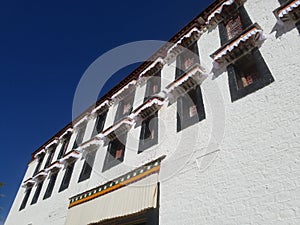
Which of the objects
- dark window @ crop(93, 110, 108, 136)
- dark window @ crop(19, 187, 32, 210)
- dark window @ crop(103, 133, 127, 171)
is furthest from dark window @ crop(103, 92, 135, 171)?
dark window @ crop(19, 187, 32, 210)

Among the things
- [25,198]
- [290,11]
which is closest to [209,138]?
[290,11]

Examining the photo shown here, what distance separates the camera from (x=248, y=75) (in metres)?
6.14

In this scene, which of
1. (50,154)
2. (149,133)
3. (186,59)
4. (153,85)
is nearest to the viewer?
(149,133)

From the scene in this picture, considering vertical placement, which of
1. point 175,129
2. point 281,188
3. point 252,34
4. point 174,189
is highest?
point 252,34

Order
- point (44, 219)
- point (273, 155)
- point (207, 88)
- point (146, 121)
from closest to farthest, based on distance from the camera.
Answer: point (273, 155)
point (207, 88)
point (146, 121)
point (44, 219)

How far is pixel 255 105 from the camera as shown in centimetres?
521

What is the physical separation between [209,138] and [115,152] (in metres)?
4.56

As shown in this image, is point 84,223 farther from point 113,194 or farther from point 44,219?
point 44,219

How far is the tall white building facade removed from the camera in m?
4.34

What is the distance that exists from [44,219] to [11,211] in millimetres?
5686

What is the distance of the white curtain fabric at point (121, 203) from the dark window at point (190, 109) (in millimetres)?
1733

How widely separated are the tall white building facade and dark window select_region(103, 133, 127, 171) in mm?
51

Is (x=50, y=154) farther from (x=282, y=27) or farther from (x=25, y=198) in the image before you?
(x=282, y=27)

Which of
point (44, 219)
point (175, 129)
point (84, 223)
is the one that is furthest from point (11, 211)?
point (175, 129)
